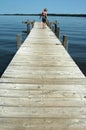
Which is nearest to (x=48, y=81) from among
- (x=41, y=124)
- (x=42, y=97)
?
(x=42, y=97)

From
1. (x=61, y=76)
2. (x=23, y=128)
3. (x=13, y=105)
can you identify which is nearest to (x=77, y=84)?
(x=61, y=76)

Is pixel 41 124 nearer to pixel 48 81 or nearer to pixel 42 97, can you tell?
pixel 42 97

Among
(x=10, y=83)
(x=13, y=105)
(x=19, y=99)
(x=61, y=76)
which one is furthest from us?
(x=61, y=76)

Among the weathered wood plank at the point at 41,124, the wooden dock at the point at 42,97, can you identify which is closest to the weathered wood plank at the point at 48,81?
the wooden dock at the point at 42,97

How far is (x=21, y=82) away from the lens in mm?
6262

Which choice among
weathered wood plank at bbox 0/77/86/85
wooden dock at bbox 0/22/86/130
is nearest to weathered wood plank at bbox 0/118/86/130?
wooden dock at bbox 0/22/86/130

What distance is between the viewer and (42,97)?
526 cm

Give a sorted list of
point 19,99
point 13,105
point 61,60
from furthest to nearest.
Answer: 1. point 61,60
2. point 19,99
3. point 13,105

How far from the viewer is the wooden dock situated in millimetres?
4205

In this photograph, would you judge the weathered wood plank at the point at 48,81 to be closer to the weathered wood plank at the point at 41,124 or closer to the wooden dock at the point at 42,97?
the wooden dock at the point at 42,97

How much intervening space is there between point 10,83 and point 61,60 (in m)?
3.20

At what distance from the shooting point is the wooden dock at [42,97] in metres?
4.21

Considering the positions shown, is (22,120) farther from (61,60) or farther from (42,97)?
(61,60)

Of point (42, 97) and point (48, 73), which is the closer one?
point (42, 97)
